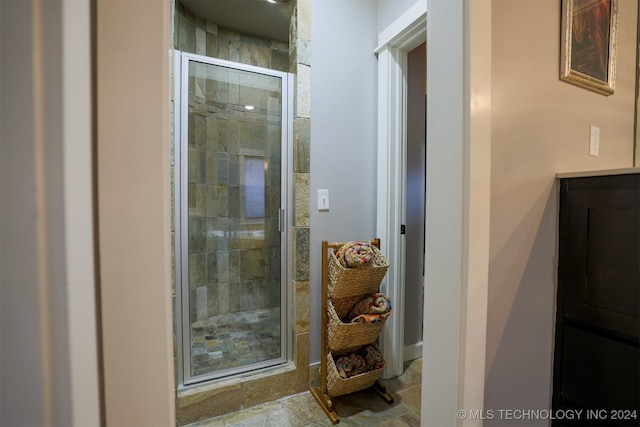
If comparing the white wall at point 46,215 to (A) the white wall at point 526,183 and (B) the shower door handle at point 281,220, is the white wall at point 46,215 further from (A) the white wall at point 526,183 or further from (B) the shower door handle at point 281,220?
(B) the shower door handle at point 281,220

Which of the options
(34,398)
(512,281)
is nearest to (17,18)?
(34,398)

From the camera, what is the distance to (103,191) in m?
0.38

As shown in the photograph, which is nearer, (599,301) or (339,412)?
(599,301)

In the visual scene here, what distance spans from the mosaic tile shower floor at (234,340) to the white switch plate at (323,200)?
76 centimetres

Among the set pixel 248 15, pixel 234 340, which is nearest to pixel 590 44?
pixel 248 15

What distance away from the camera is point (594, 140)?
113cm

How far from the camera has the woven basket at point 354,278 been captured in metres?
1.49

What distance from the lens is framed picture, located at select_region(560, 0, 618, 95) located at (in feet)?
3.31

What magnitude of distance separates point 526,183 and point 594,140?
515 mm

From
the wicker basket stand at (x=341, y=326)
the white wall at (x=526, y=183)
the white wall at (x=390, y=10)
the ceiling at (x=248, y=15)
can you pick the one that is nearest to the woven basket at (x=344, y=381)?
the wicker basket stand at (x=341, y=326)

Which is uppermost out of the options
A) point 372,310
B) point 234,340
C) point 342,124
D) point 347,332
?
point 342,124

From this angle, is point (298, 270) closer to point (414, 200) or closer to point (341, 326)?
point (341, 326)

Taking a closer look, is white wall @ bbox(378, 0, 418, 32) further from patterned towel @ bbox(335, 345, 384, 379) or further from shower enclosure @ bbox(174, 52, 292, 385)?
patterned towel @ bbox(335, 345, 384, 379)

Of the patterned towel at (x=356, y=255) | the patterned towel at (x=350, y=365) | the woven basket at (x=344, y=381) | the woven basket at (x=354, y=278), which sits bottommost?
the woven basket at (x=344, y=381)
